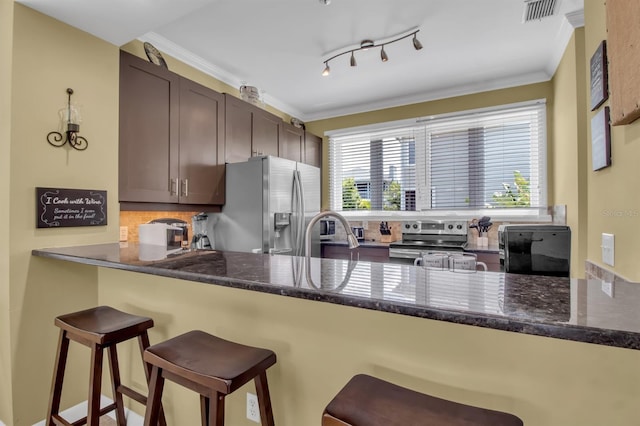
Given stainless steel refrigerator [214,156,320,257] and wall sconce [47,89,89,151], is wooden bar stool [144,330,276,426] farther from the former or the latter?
stainless steel refrigerator [214,156,320,257]

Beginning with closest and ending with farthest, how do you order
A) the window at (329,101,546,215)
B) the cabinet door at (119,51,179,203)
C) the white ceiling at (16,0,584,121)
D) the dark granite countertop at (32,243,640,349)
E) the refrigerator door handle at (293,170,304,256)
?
the dark granite countertop at (32,243,640,349), the white ceiling at (16,0,584,121), the cabinet door at (119,51,179,203), the refrigerator door handle at (293,170,304,256), the window at (329,101,546,215)

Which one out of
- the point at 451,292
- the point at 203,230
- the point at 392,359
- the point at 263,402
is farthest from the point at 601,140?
the point at 203,230

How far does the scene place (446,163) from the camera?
3654mm

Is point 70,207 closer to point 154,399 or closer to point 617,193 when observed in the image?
point 154,399

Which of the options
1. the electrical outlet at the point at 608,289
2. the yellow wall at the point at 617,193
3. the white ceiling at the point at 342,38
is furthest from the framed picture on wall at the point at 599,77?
the white ceiling at the point at 342,38

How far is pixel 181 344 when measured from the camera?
1179 mm

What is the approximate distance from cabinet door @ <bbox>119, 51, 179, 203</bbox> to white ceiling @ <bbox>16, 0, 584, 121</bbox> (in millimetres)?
243

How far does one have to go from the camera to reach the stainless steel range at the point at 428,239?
3.23 meters

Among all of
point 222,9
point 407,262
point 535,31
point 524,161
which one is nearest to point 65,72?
point 222,9

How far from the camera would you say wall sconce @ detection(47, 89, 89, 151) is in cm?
175

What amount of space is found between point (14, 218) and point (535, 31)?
141 inches

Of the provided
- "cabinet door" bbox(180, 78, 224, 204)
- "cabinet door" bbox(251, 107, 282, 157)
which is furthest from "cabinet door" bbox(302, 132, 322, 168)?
"cabinet door" bbox(180, 78, 224, 204)

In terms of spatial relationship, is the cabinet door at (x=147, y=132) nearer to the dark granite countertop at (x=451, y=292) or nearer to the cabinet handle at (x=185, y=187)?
the cabinet handle at (x=185, y=187)

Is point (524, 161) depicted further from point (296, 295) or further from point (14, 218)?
point (14, 218)
